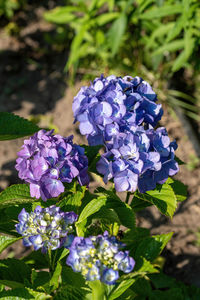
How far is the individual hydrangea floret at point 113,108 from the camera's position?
4.63 feet

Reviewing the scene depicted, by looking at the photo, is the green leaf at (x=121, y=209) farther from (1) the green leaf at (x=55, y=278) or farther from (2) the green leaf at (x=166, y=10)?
(2) the green leaf at (x=166, y=10)

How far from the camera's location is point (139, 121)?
4.70ft

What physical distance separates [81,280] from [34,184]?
0.41 m

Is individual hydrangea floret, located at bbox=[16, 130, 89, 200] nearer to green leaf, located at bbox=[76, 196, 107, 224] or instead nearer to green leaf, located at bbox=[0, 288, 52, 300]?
green leaf, located at bbox=[76, 196, 107, 224]

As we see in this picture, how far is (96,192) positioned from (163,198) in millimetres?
263

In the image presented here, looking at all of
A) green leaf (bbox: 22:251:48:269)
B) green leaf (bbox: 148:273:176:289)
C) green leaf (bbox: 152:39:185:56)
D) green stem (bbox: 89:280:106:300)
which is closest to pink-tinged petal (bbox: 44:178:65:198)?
green stem (bbox: 89:280:106:300)

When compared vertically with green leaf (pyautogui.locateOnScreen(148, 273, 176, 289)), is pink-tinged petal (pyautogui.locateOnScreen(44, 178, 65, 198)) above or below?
above

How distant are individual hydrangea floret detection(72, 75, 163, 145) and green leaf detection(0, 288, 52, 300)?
59cm

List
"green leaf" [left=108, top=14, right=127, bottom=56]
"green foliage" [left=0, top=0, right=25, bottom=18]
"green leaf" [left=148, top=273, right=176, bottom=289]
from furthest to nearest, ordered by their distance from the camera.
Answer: "green foliage" [left=0, top=0, right=25, bottom=18] → "green leaf" [left=108, top=14, right=127, bottom=56] → "green leaf" [left=148, top=273, right=176, bottom=289]

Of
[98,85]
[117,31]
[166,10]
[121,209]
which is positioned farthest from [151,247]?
[117,31]

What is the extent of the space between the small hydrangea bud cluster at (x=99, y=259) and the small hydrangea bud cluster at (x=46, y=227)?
0.30 ft

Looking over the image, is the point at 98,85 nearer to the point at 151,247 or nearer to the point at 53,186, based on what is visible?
the point at 53,186

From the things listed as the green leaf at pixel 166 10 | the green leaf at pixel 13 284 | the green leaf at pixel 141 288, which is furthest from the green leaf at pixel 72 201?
the green leaf at pixel 166 10

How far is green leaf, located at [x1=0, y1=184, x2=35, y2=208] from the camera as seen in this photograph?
140cm
